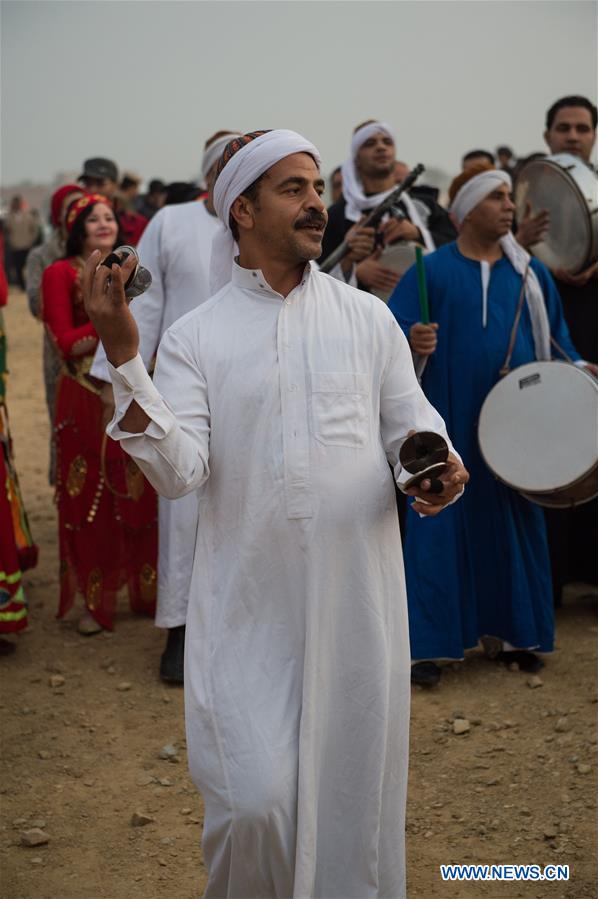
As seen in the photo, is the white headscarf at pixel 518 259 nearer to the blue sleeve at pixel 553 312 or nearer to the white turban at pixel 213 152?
the blue sleeve at pixel 553 312

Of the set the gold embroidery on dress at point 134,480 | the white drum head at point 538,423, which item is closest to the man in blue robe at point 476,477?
the white drum head at point 538,423

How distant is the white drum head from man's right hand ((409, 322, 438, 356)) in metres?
0.32

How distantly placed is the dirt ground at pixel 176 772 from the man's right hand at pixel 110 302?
1870 mm

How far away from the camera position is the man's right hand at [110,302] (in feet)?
7.84

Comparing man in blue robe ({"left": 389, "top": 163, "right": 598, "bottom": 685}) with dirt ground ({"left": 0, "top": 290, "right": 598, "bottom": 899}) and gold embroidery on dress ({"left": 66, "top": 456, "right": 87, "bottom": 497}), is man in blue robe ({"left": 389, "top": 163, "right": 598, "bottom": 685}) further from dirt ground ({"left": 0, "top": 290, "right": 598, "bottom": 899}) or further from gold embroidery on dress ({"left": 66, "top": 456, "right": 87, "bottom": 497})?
gold embroidery on dress ({"left": 66, "top": 456, "right": 87, "bottom": 497})

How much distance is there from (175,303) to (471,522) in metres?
1.60

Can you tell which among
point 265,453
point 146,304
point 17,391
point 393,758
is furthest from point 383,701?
point 17,391

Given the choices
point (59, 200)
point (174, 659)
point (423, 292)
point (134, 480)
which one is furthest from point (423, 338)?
point (59, 200)

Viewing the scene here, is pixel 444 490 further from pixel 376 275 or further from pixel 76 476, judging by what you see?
pixel 76 476

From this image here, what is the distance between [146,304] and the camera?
517 centimetres

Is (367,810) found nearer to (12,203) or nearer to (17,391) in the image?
(17,391)

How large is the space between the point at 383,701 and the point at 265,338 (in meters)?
0.89

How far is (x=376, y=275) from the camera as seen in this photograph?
5680 mm

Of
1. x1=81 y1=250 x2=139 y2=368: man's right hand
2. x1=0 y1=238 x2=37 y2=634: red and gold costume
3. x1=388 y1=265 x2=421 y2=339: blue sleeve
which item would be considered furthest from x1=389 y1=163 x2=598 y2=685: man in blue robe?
x1=81 y1=250 x2=139 y2=368: man's right hand
